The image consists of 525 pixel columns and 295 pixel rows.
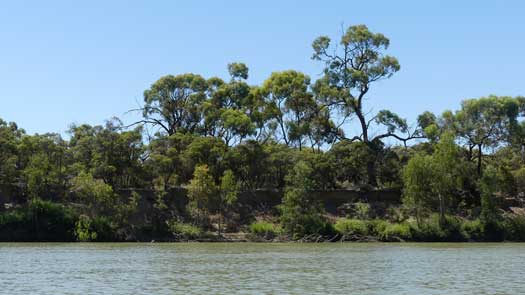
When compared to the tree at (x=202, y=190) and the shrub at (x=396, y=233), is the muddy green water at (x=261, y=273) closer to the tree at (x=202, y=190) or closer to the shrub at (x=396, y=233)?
the shrub at (x=396, y=233)

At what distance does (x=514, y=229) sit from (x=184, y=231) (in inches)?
1288

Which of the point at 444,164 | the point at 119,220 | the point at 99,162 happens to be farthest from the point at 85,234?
the point at 444,164

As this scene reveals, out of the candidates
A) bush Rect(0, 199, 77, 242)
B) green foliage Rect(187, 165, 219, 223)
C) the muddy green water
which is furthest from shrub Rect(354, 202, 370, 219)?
bush Rect(0, 199, 77, 242)

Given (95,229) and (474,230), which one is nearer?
(95,229)

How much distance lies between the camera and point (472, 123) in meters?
76.5

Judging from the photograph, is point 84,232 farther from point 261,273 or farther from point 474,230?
point 474,230

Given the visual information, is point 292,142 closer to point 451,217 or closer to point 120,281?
point 451,217

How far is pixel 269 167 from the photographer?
77.8 metres

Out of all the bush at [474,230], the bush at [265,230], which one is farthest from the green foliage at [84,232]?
the bush at [474,230]

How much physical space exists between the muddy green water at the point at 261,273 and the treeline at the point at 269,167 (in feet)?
72.9

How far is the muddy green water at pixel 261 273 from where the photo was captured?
25.4 metres

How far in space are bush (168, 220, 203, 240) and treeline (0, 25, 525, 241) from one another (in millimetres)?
141

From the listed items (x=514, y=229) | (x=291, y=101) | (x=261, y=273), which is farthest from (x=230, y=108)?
(x=261, y=273)

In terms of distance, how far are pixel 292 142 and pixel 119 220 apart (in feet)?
87.7
